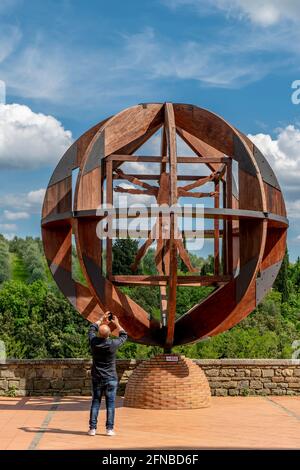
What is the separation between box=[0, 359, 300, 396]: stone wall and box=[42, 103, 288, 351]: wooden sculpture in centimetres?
160

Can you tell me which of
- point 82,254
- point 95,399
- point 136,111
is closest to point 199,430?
point 95,399

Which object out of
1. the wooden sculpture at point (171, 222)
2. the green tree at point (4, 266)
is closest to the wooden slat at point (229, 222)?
the wooden sculpture at point (171, 222)

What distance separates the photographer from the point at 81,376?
13789 mm

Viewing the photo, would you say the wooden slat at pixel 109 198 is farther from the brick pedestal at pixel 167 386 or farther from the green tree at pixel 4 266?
the green tree at pixel 4 266

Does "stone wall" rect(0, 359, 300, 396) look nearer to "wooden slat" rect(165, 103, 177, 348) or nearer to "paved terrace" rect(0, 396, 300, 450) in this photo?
"paved terrace" rect(0, 396, 300, 450)

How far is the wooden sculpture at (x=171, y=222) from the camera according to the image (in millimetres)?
11469

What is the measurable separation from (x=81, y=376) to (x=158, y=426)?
14.5ft

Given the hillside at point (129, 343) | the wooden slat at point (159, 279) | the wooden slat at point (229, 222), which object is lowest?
the hillside at point (129, 343)

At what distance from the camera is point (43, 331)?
47.2 m

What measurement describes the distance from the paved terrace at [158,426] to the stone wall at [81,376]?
52cm

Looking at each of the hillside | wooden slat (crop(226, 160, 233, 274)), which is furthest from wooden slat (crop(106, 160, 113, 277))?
the hillside

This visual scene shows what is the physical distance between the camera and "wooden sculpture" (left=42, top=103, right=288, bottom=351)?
1147 centimetres
